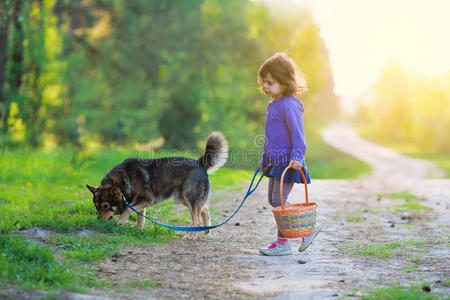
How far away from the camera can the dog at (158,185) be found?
241 inches

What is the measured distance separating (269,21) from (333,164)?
41.7ft

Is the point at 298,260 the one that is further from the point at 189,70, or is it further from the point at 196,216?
the point at 189,70

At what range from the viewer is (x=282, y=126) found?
5695 mm

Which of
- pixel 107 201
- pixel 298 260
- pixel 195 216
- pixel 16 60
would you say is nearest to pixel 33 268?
pixel 107 201

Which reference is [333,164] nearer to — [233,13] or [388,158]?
[388,158]

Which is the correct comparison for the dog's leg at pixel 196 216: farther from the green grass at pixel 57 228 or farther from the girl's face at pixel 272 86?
the girl's face at pixel 272 86

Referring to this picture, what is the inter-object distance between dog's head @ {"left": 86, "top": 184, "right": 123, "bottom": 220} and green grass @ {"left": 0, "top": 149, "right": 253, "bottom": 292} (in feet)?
0.50

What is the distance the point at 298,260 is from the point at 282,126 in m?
1.65

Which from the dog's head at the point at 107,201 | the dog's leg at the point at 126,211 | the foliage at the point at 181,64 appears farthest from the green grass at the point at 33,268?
the foliage at the point at 181,64

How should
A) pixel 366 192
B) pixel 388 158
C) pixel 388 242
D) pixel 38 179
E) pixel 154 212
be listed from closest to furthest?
pixel 388 242, pixel 154 212, pixel 38 179, pixel 366 192, pixel 388 158

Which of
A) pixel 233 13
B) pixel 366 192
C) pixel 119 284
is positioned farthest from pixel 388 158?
pixel 119 284

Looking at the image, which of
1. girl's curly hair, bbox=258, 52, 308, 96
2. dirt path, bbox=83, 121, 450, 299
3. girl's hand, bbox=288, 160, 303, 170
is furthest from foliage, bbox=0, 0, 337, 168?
girl's hand, bbox=288, 160, 303, 170

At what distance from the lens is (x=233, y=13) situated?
35.1 metres

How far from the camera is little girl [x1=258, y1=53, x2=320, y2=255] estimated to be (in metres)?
5.57
